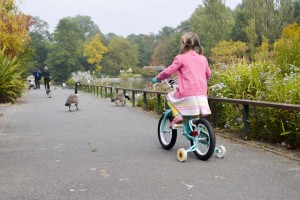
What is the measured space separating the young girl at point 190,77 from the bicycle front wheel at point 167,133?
624 millimetres

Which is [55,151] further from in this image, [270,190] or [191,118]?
[270,190]

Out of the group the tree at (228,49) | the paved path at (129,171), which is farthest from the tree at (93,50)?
the paved path at (129,171)

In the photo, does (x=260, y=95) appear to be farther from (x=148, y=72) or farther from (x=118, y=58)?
(x=148, y=72)

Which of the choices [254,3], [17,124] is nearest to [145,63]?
[254,3]

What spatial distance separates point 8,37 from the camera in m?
18.2

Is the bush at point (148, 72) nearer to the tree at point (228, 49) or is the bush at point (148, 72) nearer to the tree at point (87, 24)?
the tree at point (228, 49)

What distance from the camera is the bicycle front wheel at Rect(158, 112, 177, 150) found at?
20.5 ft

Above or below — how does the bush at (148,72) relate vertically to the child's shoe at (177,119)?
above

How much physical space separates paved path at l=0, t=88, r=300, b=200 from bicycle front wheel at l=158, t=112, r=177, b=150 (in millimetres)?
162

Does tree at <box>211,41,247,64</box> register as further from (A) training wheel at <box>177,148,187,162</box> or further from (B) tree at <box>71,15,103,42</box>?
(B) tree at <box>71,15,103,42</box>

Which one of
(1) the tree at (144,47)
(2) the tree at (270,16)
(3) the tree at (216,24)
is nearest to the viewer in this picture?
(2) the tree at (270,16)

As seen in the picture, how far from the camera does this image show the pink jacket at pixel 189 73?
17.8 feet

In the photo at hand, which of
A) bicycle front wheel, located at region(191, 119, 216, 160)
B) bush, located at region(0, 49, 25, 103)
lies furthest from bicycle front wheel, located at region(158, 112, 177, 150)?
bush, located at region(0, 49, 25, 103)

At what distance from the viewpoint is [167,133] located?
6488mm
